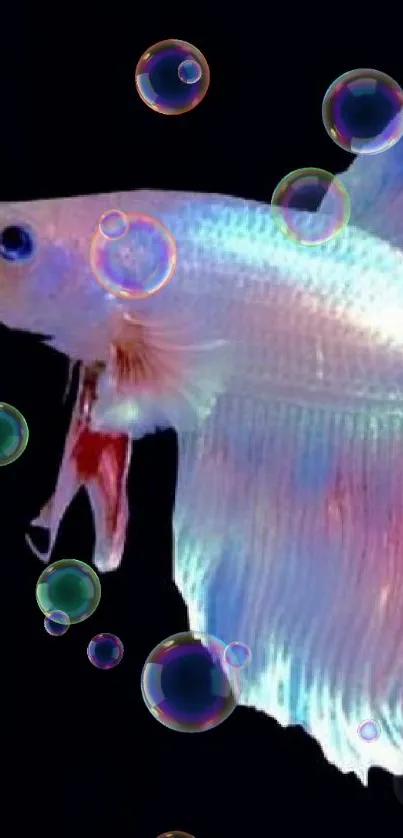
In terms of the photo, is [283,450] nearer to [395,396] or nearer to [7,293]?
[395,396]

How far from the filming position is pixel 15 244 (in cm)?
67

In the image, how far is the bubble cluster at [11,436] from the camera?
2.64 feet

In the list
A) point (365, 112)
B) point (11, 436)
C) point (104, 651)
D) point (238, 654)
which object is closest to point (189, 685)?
point (238, 654)

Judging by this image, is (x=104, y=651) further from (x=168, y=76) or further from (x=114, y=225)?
(x=168, y=76)

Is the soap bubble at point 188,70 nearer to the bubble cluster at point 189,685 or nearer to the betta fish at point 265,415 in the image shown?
the betta fish at point 265,415

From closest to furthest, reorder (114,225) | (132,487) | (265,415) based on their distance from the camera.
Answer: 1. (114,225)
2. (265,415)
3. (132,487)

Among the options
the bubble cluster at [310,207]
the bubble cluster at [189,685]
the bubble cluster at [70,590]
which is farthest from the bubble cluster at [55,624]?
the bubble cluster at [310,207]

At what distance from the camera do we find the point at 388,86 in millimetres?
760

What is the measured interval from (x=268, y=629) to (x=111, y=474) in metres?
0.19

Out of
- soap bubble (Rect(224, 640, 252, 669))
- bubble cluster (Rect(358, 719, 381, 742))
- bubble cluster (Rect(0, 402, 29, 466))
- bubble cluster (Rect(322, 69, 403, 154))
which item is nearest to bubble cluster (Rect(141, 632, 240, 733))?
soap bubble (Rect(224, 640, 252, 669))

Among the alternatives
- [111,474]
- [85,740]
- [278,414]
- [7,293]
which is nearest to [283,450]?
[278,414]

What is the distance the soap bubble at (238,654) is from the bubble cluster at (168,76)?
0.46 metres

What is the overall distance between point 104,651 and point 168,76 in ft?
1.72

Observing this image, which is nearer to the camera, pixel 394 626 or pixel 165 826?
pixel 394 626
